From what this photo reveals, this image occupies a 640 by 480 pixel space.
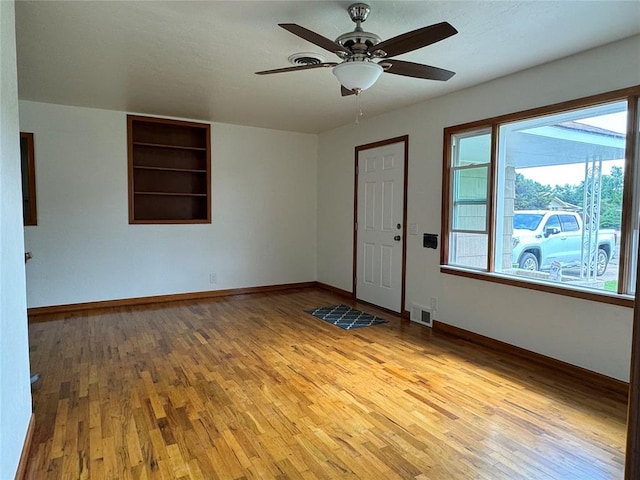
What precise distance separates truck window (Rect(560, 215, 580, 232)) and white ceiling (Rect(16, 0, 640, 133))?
1237 mm

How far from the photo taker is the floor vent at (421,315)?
14.1 feet

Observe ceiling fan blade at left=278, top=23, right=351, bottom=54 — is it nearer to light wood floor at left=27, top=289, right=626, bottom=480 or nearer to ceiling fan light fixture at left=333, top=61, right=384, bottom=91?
ceiling fan light fixture at left=333, top=61, right=384, bottom=91

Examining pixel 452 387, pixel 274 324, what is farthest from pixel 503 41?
pixel 274 324

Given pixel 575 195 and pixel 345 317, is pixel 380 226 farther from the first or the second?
pixel 575 195

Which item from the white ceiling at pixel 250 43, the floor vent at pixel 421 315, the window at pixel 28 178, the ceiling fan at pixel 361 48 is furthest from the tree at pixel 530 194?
the window at pixel 28 178

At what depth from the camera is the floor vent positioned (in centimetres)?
431

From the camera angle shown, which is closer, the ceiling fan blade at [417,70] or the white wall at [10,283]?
the white wall at [10,283]

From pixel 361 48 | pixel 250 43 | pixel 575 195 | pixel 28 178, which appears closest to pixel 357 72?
pixel 361 48

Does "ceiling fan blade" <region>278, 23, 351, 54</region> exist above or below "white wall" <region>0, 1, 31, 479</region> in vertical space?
above

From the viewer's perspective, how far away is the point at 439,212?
164 inches

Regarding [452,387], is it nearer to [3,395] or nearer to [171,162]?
[3,395]

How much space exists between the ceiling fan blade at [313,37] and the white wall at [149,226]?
145 inches

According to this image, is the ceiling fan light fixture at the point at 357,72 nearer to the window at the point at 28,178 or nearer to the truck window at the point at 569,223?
the truck window at the point at 569,223

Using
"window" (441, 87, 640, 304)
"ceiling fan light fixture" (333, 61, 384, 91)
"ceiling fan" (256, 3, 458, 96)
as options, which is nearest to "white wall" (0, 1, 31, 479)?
"ceiling fan" (256, 3, 458, 96)
